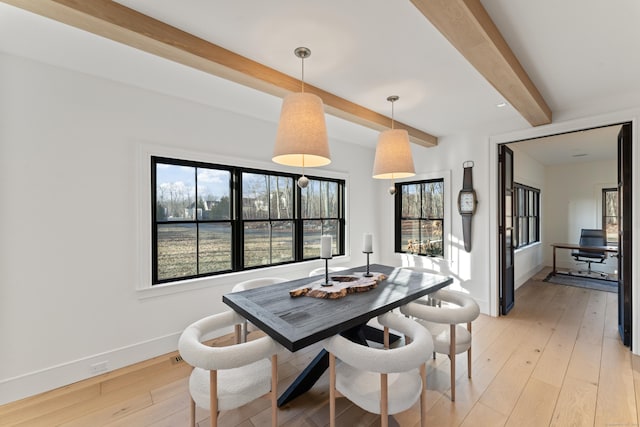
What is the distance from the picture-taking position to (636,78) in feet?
7.95

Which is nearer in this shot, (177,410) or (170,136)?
(177,410)

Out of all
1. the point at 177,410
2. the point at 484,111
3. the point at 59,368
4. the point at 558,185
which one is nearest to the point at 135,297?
the point at 59,368

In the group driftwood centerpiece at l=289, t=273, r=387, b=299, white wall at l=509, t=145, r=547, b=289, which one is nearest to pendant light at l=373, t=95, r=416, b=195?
driftwood centerpiece at l=289, t=273, r=387, b=299

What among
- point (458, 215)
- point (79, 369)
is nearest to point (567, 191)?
point (458, 215)

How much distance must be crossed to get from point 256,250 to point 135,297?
1332 mm

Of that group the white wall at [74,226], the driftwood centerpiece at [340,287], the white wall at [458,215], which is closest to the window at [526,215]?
the white wall at [458,215]

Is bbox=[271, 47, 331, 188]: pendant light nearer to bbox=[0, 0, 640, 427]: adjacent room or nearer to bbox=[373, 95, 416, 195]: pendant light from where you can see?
bbox=[0, 0, 640, 427]: adjacent room

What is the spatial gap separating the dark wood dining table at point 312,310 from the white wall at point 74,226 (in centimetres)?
121

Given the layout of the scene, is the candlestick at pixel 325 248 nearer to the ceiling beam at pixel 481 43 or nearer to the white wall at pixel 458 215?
the ceiling beam at pixel 481 43

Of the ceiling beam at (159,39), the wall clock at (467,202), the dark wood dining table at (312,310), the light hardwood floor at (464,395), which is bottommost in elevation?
the light hardwood floor at (464,395)

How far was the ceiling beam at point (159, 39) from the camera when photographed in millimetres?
1430

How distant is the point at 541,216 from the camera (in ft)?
21.8

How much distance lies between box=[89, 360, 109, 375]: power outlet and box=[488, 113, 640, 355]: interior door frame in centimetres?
439

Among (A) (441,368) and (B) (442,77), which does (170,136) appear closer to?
(B) (442,77)
